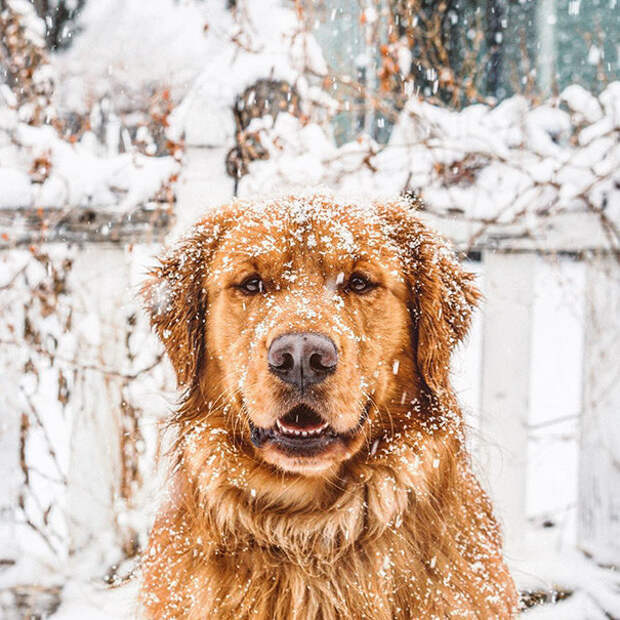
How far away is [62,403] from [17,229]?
99 centimetres

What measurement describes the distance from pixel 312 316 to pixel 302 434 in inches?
14.1

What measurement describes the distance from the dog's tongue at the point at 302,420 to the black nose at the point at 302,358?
12 centimetres

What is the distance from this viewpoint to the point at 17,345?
3752 mm

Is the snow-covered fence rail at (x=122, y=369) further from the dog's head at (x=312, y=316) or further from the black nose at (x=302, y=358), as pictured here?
the black nose at (x=302, y=358)

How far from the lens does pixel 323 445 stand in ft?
6.57

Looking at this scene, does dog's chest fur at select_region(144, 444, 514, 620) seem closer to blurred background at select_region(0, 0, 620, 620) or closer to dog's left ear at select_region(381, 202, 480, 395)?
dog's left ear at select_region(381, 202, 480, 395)

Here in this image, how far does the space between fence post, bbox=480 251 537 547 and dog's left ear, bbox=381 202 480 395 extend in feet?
3.97

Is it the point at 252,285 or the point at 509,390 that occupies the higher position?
the point at 252,285

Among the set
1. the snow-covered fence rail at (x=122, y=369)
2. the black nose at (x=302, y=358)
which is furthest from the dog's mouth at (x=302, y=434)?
the snow-covered fence rail at (x=122, y=369)

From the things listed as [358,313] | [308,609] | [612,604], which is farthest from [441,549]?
[612,604]

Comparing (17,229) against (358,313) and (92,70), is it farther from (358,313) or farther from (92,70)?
(92,70)

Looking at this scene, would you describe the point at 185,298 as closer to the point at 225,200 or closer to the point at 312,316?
the point at 312,316

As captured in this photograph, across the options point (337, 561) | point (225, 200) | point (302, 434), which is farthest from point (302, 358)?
point (225, 200)

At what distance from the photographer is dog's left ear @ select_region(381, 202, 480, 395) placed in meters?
2.31
